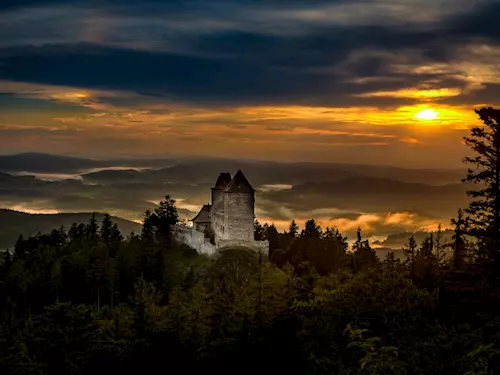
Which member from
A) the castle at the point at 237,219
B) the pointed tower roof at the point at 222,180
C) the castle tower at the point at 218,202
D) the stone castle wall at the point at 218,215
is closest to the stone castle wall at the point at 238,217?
the castle at the point at 237,219

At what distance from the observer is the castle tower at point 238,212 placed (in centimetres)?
9200

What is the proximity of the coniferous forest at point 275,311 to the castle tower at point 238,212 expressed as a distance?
2298 millimetres

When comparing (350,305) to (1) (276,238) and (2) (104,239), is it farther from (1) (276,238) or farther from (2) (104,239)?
(2) (104,239)

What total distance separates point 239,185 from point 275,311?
1417 inches

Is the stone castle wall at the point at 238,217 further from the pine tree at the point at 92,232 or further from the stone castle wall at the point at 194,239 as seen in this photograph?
the pine tree at the point at 92,232

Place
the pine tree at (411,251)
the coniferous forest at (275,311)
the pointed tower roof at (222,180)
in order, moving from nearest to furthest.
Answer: the coniferous forest at (275,311) < the pine tree at (411,251) < the pointed tower roof at (222,180)

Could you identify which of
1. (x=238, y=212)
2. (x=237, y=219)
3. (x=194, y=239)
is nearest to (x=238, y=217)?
(x=237, y=219)

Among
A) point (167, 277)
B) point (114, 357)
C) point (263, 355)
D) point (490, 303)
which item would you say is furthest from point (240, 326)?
point (167, 277)

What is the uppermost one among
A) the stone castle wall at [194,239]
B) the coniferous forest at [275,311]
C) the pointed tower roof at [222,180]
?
the pointed tower roof at [222,180]

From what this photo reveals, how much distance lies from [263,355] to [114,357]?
10648mm

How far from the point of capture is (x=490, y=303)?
36188 millimetres

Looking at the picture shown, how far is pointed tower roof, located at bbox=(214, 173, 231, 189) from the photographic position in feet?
338

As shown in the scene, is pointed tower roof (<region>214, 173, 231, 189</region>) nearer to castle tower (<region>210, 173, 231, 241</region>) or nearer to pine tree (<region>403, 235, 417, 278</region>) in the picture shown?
castle tower (<region>210, 173, 231, 241</region>)

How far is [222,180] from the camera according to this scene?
10356 centimetres
